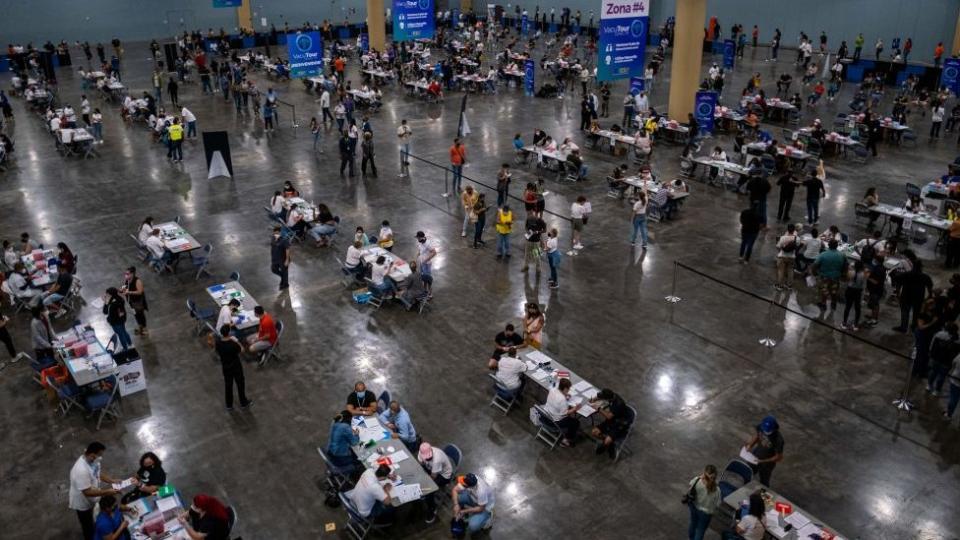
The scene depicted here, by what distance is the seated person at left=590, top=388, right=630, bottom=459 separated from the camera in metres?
10.2

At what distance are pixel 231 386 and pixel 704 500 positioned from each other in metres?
6.97

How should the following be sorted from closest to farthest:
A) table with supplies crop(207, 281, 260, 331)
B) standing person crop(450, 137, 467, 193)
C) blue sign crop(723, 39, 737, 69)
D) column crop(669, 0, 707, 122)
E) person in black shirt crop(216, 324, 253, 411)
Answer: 1. person in black shirt crop(216, 324, 253, 411)
2. table with supplies crop(207, 281, 260, 331)
3. standing person crop(450, 137, 467, 193)
4. column crop(669, 0, 707, 122)
5. blue sign crop(723, 39, 737, 69)

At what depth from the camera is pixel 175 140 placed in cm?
2355

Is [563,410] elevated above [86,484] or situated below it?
below

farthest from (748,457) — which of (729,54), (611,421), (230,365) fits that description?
(729,54)

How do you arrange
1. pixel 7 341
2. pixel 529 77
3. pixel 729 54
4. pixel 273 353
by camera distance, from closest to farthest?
pixel 7 341
pixel 273 353
pixel 529 77
pixel 729 54

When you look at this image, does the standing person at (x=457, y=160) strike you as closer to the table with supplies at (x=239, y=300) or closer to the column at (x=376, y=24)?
the table with supplies at (x=239, y=300)

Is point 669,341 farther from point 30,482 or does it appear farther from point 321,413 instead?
point 30,482

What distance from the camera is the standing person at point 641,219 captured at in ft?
54.5

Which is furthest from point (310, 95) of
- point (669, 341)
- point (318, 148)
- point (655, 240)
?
point (669, 341)

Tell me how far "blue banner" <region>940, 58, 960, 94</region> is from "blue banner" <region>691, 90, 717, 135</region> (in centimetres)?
1217

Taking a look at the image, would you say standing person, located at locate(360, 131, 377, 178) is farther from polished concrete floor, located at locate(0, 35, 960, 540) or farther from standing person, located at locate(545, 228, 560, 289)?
standing person, located at locate(545, 228, 560, 289)

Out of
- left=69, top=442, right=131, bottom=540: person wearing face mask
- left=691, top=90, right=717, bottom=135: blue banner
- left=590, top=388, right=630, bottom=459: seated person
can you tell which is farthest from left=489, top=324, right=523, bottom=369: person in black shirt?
left=691, top=90, right=717, bottom=135: blue banner

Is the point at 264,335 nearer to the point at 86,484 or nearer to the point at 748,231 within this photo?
the point at 86,484
